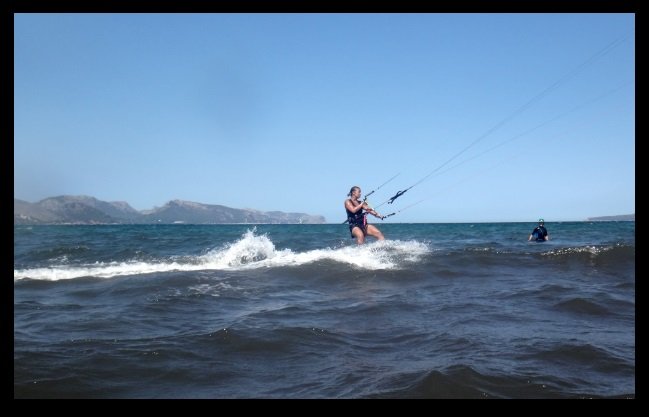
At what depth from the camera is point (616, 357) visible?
552cm

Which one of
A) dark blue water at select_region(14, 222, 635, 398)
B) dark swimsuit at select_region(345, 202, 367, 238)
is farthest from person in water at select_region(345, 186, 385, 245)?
dark blue water at select_region(14, 222, 635, 398)

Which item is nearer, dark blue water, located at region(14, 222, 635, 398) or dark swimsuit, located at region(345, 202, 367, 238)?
dark blue water, located at region(14, 222, 635, 398)

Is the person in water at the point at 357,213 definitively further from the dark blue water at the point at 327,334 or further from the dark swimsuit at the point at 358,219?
the dark blue water at the point at 327,334

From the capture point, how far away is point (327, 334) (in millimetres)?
6828

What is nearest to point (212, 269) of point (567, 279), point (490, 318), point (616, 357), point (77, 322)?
point (77, 322)

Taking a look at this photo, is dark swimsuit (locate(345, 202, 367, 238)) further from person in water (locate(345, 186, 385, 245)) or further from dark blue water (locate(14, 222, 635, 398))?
dark blue water (locate(14, 222, 635, 398))

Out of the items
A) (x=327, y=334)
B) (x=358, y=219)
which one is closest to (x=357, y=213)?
(x=358, y=219)

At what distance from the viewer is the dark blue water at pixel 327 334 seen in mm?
4793

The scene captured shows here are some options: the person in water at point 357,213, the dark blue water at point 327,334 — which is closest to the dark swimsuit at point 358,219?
the person in water at point 357,213

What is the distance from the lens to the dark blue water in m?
4.79

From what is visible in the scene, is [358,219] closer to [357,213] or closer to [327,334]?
[357,213]

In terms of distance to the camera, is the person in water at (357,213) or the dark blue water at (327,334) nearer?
the dark blue water at (327,334)
